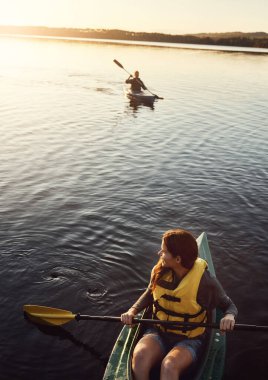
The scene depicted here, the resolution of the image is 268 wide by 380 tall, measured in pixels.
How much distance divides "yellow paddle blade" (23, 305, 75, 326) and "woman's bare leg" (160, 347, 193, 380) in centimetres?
230

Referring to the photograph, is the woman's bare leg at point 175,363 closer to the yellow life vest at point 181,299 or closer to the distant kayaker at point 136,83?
the yellow life vest at point 181,299

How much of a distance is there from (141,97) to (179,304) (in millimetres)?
24356

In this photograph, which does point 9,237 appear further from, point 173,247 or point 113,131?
point 113,131

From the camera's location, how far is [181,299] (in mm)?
5215

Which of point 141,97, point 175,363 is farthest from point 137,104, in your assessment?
point 175,363

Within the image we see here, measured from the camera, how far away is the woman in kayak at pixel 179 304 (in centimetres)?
495

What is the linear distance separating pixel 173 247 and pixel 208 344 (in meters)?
1.60

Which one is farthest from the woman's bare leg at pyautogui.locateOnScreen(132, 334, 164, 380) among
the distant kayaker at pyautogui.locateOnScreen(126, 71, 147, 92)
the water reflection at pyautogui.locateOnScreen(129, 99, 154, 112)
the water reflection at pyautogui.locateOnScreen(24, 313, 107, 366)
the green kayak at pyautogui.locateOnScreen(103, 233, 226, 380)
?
the distant kayaker at pyautogui.locateOnScreen(126, 71, 147, 92)

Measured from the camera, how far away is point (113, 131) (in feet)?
69.6

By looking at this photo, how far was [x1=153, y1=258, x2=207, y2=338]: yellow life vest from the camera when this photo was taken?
516 cm

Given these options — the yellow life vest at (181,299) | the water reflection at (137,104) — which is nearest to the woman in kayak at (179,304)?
the yellow life vest at (181,299)

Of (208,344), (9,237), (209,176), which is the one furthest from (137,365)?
(209,176)

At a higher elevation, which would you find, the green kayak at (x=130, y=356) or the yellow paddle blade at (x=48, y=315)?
the green kayak at (x=130, y=356)

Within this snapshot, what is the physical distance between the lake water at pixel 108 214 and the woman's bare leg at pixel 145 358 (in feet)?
5.69
